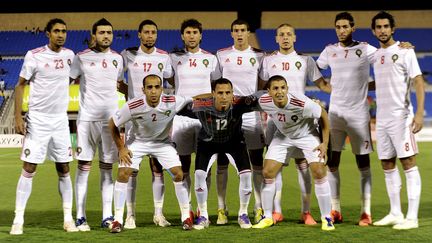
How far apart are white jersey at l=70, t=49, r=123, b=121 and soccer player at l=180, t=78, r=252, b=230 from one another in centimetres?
84

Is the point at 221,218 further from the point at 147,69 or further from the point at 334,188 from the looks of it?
the point at 147,69

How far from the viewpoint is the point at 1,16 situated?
27.7m

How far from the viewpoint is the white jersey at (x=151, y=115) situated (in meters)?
5.45

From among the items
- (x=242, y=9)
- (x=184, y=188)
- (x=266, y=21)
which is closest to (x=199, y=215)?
(x=184, y=188)

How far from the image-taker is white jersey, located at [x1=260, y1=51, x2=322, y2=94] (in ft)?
19.3

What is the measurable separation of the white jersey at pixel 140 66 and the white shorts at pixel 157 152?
62cm

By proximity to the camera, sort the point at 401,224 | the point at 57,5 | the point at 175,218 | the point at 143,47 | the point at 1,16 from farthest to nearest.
Answer: the point at 1,16 → the point at 57,5 → the point at 175,218 → the point at 143,47 → the point at 401,224

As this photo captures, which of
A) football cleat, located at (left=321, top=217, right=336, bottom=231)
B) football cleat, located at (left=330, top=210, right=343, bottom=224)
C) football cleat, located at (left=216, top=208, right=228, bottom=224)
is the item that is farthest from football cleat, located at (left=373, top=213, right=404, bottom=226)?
football cleat, located at (left=216, top=208, right=228, bottom=224)

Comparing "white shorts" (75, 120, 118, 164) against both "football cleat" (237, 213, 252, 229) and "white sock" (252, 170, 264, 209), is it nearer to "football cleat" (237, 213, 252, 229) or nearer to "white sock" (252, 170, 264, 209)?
"football cleat" (237, 213, 252, 229)

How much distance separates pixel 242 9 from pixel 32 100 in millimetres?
20744

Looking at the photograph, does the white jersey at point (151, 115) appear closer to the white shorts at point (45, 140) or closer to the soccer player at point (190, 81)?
the soccer player at point (190, 81)

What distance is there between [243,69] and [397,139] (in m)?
1.69

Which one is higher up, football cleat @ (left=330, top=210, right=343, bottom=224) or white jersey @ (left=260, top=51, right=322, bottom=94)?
white jersey @ (left=260, top=51, right=322, bottom=94)

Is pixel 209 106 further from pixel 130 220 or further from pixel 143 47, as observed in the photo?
pixel 130 220
